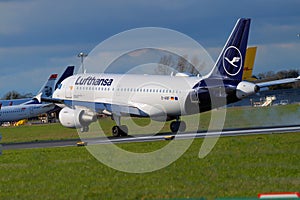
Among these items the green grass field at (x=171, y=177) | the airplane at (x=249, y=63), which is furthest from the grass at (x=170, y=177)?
the airplane at (x=249, y=63)

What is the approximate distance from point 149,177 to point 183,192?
3442mm

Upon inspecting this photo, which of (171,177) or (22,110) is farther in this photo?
(22,110)

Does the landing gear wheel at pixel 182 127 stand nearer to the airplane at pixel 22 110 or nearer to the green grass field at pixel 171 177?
the green grass field at pixel 171 177

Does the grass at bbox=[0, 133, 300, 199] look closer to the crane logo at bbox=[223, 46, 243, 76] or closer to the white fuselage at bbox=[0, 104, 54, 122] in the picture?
the crane logo at bbox=[223, 46, 243, 76]

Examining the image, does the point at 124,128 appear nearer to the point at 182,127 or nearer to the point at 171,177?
the point at 182,127

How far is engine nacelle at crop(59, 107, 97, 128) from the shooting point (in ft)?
155

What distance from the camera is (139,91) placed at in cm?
4903

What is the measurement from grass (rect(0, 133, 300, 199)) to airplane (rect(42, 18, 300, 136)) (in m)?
18.8

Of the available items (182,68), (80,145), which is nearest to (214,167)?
(80,145)

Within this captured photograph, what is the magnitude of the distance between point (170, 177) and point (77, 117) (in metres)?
28.9

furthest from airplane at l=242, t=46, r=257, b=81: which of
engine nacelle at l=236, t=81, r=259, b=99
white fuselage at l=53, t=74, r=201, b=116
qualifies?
engine nacelle at l=236, t=81, r=259, b=99

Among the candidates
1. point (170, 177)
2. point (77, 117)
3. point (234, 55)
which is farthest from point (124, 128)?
point (170, 177)

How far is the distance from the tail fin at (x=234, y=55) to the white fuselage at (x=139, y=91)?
1.65 m

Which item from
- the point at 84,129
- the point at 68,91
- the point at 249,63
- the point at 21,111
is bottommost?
the point at 84,129
